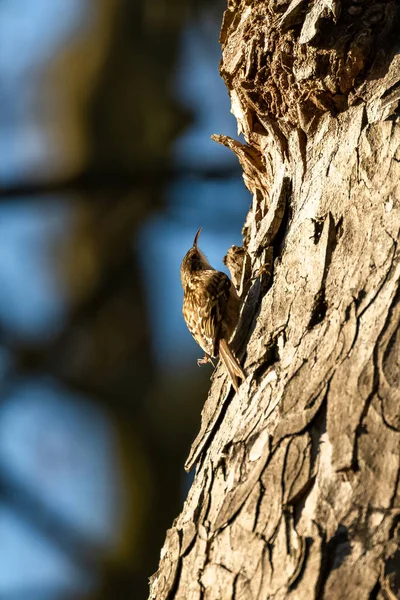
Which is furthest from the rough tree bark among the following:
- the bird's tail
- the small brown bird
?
the small brown bird

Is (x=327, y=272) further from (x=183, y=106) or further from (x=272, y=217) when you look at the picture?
Answer: (x=183, y=106)

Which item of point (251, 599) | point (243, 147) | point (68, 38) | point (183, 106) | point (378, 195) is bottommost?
point (251, 599)

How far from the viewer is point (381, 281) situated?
6.49 ft

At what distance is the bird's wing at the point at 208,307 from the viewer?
3152 mm

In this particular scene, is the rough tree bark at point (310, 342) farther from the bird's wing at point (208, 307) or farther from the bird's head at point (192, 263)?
the bird's head at point (192, 263)

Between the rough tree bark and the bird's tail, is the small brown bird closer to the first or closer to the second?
the bird's tail

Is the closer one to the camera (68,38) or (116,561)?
(116,561)

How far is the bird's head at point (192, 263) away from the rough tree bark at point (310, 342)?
0.92m

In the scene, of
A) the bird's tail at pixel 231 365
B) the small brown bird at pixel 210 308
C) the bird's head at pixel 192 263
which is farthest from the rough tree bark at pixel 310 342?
the bird's head at pixel 192 263

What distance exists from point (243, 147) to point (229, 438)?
53.9 inches

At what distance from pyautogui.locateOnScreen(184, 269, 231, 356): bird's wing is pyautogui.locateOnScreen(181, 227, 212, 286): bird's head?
Result: 20cm

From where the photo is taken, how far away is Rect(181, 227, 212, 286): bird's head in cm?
394

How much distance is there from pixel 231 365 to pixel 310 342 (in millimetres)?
460

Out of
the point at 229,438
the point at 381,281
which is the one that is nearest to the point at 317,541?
the point at 229,438
